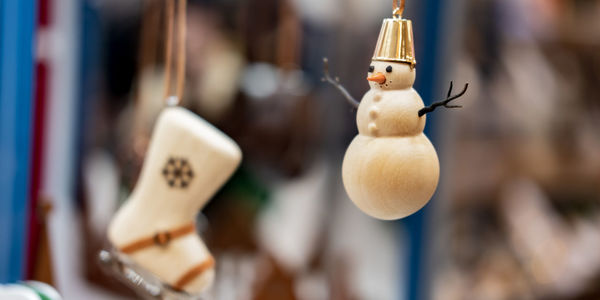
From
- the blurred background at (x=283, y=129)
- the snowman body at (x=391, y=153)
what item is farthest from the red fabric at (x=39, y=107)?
the snowman body at (x=391, y=153)

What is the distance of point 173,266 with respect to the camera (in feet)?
1.67

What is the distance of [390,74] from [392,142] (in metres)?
0.04

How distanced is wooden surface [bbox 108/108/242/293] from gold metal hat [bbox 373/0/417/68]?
0.17 metres

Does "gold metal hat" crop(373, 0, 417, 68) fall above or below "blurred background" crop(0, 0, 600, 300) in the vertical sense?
above

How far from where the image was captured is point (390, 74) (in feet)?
1.23

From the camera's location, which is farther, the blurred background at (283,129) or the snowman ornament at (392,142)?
the blurred background at (283,129)

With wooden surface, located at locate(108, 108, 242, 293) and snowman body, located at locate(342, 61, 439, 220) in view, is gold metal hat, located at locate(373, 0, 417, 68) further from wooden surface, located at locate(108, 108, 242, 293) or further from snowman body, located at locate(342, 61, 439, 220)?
wooden surface, located at locate(108, 108, 242, 293)

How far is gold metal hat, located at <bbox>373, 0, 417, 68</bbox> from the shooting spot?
0.37m

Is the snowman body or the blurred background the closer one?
the snowman body

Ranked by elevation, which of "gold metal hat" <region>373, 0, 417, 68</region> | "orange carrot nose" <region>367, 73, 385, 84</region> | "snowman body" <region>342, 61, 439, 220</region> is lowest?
"snowman body" <region>342, 61, 439, 220</region>

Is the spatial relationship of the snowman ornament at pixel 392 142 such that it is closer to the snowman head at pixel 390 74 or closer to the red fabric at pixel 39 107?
the snowman head at pixel 390 74

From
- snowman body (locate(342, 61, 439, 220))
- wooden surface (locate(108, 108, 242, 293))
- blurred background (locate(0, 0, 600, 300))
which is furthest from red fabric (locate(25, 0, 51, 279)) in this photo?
snowman body (locate(342, 61, 439, 220))

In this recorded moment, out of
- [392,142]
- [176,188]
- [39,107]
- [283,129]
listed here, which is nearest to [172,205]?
[176,188]

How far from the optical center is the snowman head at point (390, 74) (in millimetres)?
374
